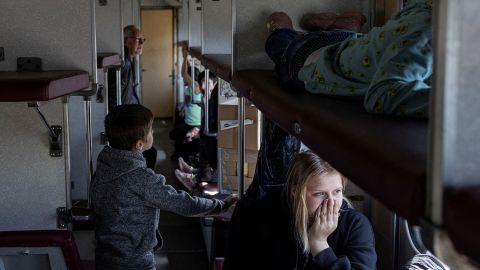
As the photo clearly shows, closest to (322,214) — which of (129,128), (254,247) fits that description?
(254,247)

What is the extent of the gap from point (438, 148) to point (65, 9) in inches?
100

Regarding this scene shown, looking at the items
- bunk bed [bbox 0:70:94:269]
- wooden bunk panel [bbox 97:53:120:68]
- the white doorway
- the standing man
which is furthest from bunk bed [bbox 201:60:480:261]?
the white doorway

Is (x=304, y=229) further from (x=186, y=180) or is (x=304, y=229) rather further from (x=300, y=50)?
(x=186, y=180)

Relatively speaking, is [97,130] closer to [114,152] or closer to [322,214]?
[114,152]

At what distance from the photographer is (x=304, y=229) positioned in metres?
2.15

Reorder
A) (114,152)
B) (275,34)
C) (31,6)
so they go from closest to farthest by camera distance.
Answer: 1. (275,34)
2. (114,152)
3. (31,6)

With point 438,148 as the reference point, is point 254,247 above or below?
below

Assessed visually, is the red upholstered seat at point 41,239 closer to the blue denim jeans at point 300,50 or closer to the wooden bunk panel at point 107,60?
the blue denim jeans at point 300,50

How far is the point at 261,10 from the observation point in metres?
2.80

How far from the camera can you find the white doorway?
1272cm

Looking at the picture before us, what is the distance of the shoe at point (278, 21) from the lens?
2.70 metres

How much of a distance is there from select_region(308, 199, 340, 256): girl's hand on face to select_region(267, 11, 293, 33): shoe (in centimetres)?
84

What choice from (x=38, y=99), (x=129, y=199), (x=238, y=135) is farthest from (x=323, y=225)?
(x=238, y=135)

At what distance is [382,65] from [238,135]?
2.07 meters
